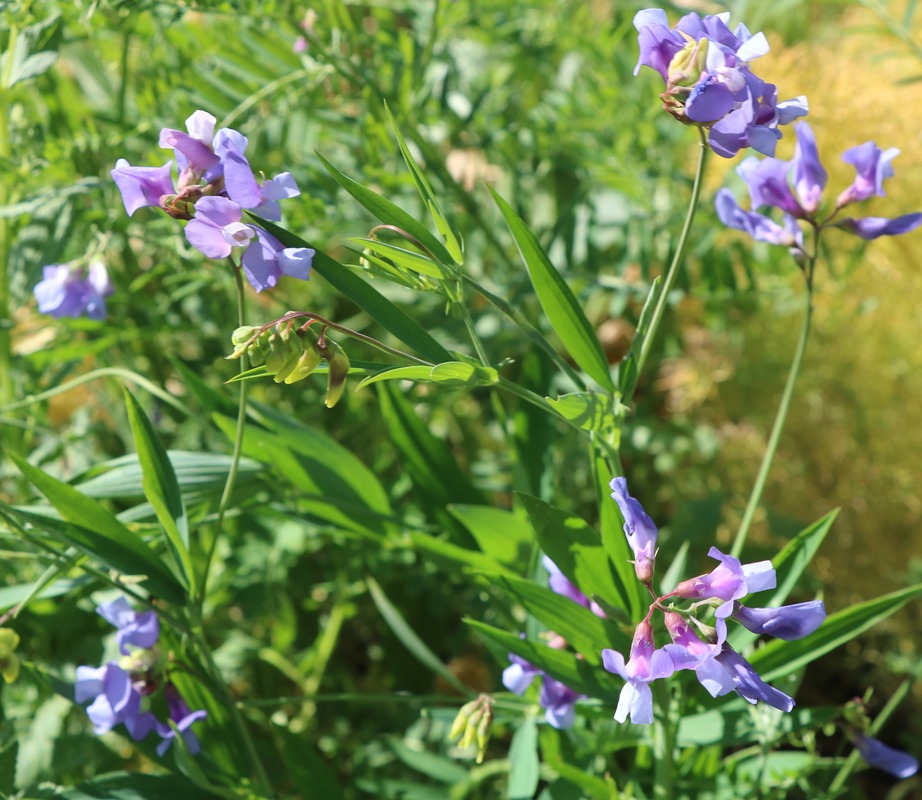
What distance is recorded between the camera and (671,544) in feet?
3.10

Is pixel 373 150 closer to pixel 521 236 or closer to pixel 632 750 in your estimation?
pixel 521 236

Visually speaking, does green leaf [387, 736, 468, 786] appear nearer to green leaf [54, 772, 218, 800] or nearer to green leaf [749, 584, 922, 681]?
green leaf [54, 772, 218, 800]

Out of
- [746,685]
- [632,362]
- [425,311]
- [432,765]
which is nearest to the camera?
[746,685]

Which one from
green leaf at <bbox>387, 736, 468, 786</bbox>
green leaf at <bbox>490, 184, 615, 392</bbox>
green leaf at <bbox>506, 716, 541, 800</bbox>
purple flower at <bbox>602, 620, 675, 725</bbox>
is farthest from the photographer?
green leaf at <bbox>387, 736, 468, 786</bbox>

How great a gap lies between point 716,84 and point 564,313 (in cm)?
15

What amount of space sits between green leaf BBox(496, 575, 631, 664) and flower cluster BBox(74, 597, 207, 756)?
0.23 meters

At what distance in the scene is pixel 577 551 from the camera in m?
0.55

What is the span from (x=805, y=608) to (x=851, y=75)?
810 millimetres

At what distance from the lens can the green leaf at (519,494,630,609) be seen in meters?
0.54

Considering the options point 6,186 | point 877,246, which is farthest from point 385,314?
point 877,246

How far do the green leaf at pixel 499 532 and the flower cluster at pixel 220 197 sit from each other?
281 millimetres

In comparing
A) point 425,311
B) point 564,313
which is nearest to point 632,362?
point 564,313

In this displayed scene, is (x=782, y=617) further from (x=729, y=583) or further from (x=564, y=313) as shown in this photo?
(x=564, y=313)

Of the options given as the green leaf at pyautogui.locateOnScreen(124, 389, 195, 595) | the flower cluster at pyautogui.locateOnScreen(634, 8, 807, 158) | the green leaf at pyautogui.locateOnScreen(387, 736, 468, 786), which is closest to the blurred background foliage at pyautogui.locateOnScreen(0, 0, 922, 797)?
the green leaf at pyautogui.locateOnScreen(387, 736, 468, 786)
